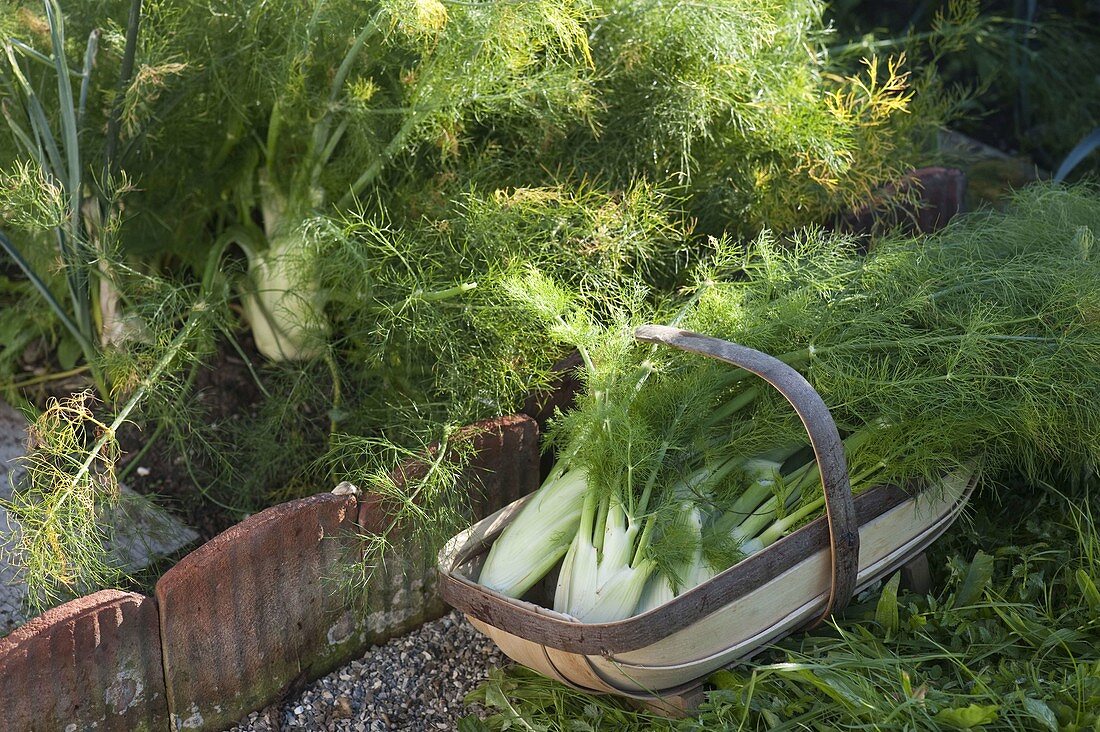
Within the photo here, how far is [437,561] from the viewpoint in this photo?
6.49 ft

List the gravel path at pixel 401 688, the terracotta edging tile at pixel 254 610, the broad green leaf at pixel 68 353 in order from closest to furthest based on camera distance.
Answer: the terracotta edging tile at pixel 254 610 → the gravel path at pixel 401 688 → the broad green leaf at pixel 68 353

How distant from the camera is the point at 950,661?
1.89 metres

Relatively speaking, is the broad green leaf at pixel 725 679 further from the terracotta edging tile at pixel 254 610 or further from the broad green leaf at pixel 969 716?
the terracotta edging tile at pixel 254 610

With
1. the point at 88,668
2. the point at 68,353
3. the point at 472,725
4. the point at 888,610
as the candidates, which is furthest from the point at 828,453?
the point at 68,353

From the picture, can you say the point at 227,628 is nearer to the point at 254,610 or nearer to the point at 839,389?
the point at 254,610

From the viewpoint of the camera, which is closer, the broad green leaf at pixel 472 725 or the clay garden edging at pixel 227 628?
the clay garden edging at pixel 227 628

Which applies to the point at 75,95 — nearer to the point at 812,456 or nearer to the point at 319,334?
the point at 319,334

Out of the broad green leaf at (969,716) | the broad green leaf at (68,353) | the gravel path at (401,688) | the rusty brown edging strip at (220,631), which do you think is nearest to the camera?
the broad green leaf at (969,716)

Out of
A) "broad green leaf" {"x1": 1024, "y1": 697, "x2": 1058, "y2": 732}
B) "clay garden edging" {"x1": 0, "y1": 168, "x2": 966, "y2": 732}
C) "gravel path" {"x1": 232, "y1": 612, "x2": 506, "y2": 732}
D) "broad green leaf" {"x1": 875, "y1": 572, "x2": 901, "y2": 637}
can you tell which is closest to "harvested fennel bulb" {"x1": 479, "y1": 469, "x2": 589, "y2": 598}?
"clay garden edging" {"x1": 0, "y1": 168, "x2": 966, "y2": 732}

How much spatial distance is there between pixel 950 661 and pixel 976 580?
0.68 feet

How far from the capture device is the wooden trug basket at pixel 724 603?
5.69ft

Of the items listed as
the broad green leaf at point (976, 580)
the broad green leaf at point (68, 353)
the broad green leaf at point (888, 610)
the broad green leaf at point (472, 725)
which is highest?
the broad green leaf at point (68, 353)

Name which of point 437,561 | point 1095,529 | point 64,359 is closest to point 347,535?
point 437,561

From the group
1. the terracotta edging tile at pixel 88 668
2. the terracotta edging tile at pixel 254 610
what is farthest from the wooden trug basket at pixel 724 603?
the terracotta edging tile at pixel 88 668
